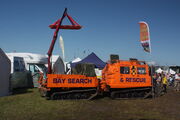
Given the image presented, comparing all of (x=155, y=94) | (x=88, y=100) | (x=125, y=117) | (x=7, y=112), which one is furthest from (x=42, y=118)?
(x=155, y=94)

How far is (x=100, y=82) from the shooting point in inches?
460

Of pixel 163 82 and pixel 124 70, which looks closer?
pixel 124 70

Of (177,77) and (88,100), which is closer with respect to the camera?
(88,100)

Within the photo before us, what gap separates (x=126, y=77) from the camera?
11531 millimetres

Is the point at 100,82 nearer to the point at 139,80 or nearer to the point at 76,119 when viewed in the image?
the point at 139,80

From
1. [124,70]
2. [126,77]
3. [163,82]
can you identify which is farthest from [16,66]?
[163,82]

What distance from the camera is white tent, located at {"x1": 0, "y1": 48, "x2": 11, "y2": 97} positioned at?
11750mm

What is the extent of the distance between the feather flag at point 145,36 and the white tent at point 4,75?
950 cm

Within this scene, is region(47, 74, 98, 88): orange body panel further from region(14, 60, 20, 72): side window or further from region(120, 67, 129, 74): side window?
region(14, 60, 20, 72): side window

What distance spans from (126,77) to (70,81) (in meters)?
3.35

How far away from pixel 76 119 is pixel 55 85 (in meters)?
3.51

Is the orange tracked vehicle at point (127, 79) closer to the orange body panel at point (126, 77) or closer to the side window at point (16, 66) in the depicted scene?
the orange body panel at point (126, 77)

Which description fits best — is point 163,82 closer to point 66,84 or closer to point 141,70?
point 141,70

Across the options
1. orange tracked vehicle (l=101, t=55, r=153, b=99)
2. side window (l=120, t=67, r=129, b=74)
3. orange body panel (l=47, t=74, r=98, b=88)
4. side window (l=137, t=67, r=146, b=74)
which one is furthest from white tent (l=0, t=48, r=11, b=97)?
side window (l=137, t=67, r=146, b=74)
